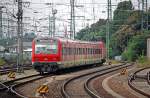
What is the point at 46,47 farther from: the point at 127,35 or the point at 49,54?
the point at 127,35

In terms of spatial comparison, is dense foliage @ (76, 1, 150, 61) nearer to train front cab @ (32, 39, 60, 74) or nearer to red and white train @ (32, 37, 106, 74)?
red and white train @ (32, 37, 106, 74)

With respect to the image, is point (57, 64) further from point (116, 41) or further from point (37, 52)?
point (116, 41)

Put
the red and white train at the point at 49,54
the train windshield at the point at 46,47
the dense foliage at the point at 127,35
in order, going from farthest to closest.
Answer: the dense foliage at the point at 127,35, the train windshield at the point at 46,47, the red and white train at the point at 49,54

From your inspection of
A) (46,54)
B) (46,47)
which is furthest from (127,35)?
(46,54)

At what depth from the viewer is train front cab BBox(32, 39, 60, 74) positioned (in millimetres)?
33062

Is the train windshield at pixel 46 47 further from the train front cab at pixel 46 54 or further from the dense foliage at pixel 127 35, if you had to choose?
the dense foliage at pixel 127 35

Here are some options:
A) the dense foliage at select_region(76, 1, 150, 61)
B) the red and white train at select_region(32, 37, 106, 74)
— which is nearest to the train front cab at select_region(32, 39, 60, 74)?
the red and white train at select_region(32, 37, 106, 74)

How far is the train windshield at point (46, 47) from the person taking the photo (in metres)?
33.2

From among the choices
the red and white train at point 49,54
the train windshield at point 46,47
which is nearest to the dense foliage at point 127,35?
the red and white train at point 49,54

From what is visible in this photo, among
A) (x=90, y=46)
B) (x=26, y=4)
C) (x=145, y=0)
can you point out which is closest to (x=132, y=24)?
(x=145, y=0)

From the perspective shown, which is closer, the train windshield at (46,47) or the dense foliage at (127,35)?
the train windshield at (46,47)

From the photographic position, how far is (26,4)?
3734 centimetres

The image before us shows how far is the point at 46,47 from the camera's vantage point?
33281 millimetres

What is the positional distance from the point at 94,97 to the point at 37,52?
623 inches
